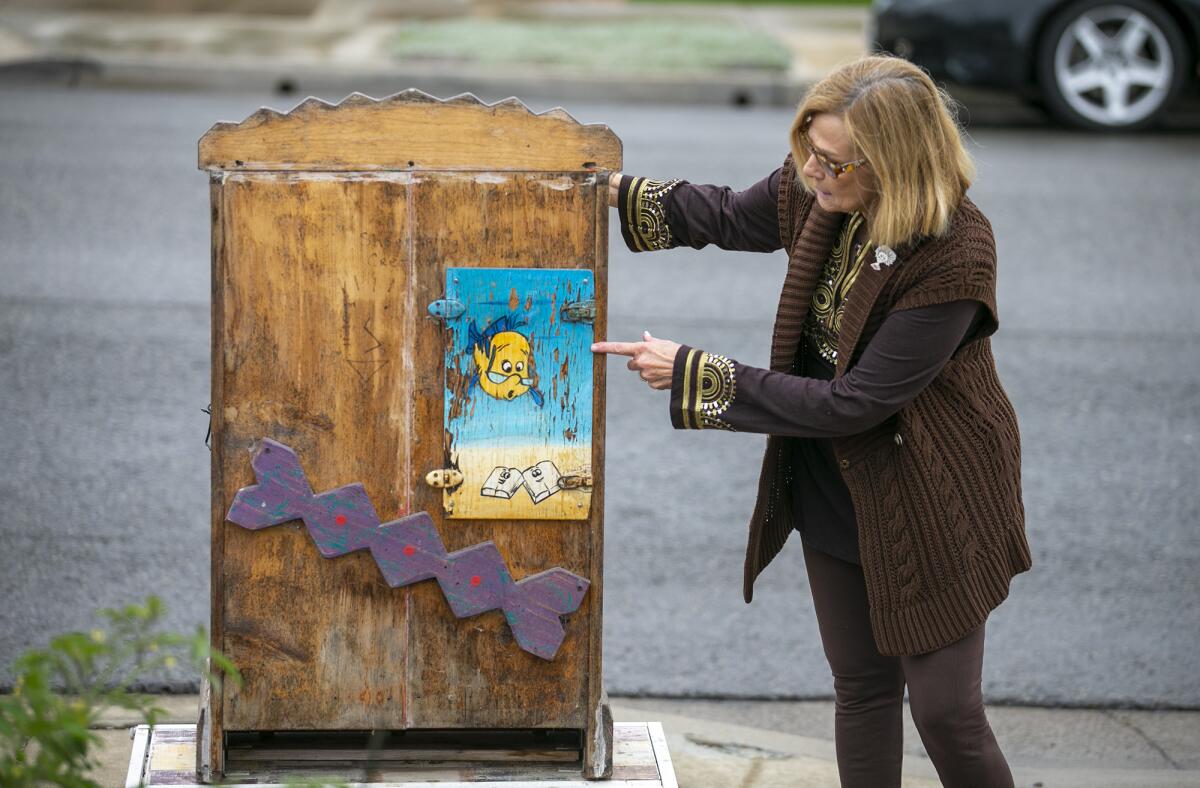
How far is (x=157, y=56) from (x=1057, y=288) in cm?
797

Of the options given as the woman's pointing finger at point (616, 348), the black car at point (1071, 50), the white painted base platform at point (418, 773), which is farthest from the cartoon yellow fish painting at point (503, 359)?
the black car at point (1071, 50)

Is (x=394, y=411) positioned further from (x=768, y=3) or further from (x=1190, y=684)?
(x=768, y=3)

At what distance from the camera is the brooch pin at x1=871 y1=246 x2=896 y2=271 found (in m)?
2.66

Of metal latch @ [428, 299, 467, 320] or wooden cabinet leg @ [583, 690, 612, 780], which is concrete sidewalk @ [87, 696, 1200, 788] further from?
metal latch @ [428, 299, 467, 320]

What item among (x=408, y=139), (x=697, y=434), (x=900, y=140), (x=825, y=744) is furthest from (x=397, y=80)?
(x=900, y=140)

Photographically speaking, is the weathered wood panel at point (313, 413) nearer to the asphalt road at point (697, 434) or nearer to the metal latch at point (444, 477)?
the metal latch at point (444, 477)

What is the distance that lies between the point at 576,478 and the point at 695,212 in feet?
1.88

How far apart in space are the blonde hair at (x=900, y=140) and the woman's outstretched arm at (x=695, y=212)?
1.34ft

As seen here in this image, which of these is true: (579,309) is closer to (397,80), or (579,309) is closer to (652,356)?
(652,356)

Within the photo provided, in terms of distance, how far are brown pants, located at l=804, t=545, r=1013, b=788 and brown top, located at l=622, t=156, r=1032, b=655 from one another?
95mm

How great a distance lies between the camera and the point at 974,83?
10.9 metres

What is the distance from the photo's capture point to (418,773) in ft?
9.83

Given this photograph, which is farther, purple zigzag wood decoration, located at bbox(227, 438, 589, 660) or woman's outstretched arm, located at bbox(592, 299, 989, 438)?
purple zigzag wood decoration, located at bbox(227, 438, 589, 660)

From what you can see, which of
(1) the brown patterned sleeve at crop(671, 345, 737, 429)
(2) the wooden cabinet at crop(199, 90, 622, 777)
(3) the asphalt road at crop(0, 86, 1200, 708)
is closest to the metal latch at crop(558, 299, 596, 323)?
(2) the wooden cabinet at crop(199, 90, 622, 777)
